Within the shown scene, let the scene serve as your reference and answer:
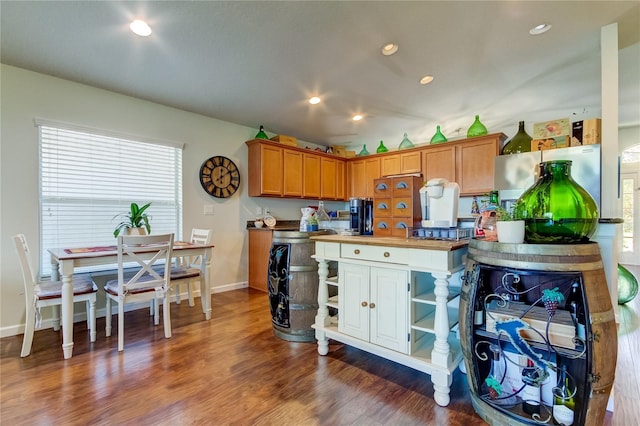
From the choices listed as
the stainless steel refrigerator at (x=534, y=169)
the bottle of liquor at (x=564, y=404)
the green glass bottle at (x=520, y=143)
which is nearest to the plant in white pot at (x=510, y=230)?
the bottle of liquor at (x=564, y=404)

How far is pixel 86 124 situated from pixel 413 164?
14.1ft

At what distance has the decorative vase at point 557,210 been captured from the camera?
1314mm

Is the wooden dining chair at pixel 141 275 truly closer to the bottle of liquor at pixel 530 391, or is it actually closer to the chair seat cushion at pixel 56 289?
the chair seat cushion at pixel 56 289

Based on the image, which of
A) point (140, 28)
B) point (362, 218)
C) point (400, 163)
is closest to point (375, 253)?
point (362, 218)

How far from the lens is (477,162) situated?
4016 millimetres

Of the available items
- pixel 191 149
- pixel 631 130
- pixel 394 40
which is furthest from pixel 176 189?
pixel 631 130

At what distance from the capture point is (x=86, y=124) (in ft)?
9.97

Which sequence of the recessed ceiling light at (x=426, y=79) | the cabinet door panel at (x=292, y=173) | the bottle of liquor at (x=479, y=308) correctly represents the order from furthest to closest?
1. the cabinet door panel at (x=292, y=173)
2. the recessed ceiling light at (x=426, y=79)
3. the bottle of liquor at (x=479, y=308)

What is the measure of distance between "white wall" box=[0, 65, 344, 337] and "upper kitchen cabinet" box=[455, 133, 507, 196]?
10.3 feet

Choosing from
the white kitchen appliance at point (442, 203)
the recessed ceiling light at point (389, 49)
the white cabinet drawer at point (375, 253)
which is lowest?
the white cabinet drawer at point (375, 253)

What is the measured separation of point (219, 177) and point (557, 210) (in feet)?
12.5

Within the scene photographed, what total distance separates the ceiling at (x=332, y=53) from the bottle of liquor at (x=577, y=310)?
183cm

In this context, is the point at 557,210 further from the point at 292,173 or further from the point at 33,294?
the point at 292,173

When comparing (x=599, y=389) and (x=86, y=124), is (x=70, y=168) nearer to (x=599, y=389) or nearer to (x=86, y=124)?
(x=86, y=124)
